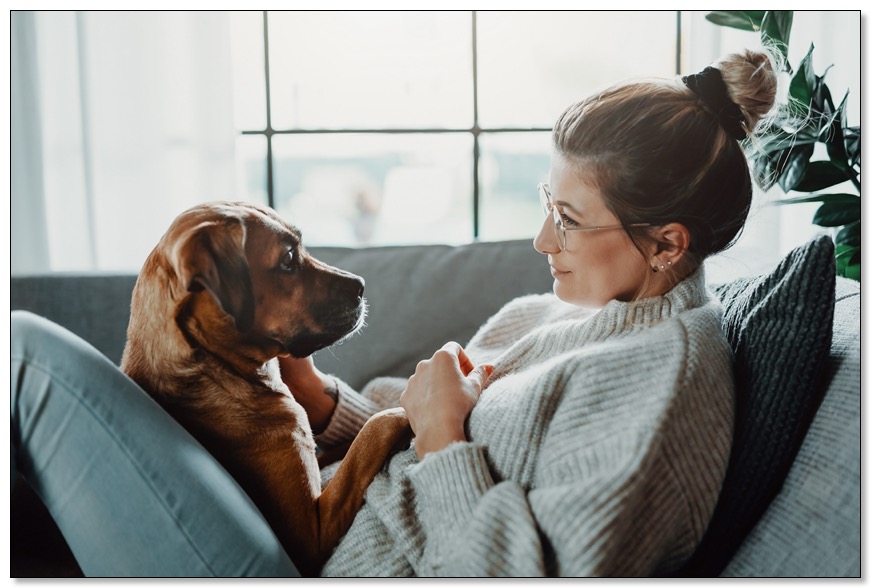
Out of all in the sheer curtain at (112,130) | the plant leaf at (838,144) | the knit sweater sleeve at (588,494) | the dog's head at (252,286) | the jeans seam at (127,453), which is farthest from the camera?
the sheer curtain at (112,130)

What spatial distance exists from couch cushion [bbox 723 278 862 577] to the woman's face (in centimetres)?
35

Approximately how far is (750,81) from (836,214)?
2.34 ft

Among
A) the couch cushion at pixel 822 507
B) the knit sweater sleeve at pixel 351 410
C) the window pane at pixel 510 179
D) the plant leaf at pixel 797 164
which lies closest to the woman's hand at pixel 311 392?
the knit sweater sleeve at pixel 351 410

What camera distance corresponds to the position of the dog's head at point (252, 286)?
3.80ft

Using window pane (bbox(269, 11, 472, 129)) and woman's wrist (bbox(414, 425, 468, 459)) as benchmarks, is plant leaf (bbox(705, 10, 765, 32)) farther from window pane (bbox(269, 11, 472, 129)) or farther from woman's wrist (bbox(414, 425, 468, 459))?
woman's wrist (bbox(414, 425, 468, 459))

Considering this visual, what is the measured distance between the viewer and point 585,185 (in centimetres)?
124

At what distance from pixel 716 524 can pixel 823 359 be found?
29 cm

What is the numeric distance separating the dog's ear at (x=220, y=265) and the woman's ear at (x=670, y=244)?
2.27ft

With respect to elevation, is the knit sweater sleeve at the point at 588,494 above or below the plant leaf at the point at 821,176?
below

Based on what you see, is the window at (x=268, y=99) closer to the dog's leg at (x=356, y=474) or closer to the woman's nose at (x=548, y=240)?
the woman's nose at (x=548, y=240)

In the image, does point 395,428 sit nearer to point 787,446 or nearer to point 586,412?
point 586,412

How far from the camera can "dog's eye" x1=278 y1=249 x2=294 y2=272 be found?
129 cm

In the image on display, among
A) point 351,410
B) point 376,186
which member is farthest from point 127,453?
point 376,186
